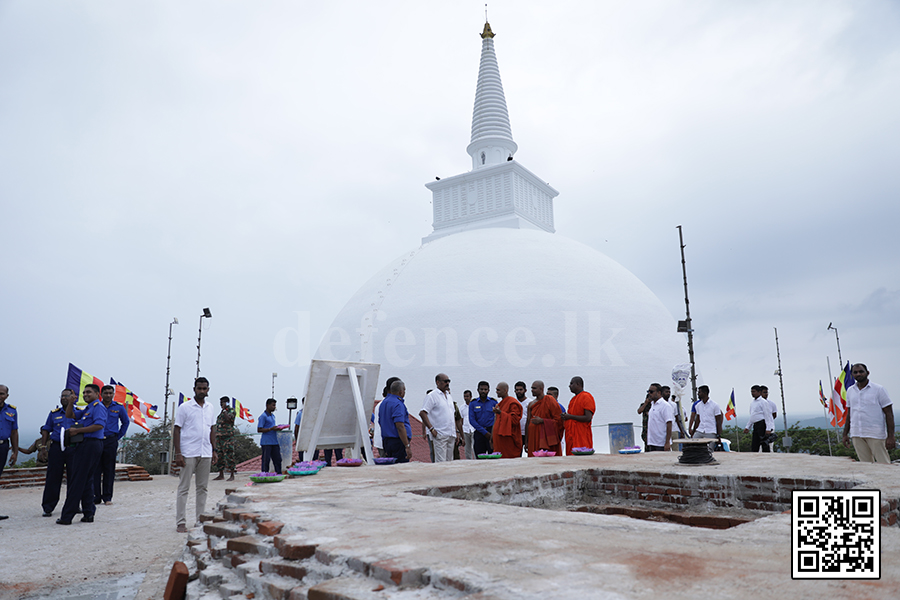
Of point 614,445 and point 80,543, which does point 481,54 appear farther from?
point 80,543

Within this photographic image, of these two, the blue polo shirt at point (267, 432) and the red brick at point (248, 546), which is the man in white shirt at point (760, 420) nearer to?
the blue polo shirt at point (267, 432)

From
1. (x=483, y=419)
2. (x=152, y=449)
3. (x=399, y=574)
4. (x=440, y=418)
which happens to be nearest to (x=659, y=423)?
(x=483, y=419)

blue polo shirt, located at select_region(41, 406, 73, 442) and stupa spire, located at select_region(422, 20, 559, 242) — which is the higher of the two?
stupa spire, located at select_region(422, 20, 559, 242)

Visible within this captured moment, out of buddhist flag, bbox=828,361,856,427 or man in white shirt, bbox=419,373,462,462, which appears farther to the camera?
buddhist flag, bbox=828,361,856,427

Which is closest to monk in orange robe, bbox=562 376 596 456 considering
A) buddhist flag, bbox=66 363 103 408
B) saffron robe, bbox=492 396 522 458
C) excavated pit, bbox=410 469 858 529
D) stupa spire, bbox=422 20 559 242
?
saffron robe, bbox=492 396 522 458

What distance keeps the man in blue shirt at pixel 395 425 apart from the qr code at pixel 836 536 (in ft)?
18.9

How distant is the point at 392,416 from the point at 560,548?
5548 millimetres

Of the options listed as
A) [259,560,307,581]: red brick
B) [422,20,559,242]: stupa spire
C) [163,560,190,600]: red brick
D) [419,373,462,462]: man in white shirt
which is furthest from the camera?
[422,20,559,242]: stupa spire

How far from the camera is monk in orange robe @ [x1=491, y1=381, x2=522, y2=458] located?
7980mm

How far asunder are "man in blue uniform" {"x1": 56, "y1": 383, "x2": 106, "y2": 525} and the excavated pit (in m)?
4.19

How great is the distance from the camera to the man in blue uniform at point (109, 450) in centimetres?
743

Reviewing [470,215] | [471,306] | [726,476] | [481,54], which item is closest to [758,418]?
[726,476]

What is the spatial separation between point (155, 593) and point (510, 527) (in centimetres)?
240

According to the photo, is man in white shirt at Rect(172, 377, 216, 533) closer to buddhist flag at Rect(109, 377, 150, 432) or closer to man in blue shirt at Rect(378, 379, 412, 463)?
man in blue shirt at Rect(378, 379, 412, 463)
